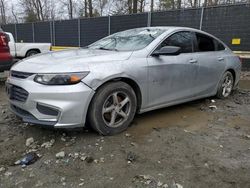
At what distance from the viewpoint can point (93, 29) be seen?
1448 centimetres

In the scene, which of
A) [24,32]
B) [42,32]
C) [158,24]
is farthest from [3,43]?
[24,32]

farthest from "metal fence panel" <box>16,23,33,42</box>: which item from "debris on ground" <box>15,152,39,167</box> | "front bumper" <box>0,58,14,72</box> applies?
"debris on ground" <box>15,152,39,167</box>

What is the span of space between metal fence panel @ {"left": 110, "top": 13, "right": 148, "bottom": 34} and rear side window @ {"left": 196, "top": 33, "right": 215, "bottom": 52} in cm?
742

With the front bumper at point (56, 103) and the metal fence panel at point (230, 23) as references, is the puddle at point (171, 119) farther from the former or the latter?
the metal fence panel at point (230, 23)

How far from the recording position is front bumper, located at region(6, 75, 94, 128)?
299 cm

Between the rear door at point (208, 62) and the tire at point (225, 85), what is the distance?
23cm

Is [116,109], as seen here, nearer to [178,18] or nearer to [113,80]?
[113,80]

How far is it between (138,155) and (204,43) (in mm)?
2869

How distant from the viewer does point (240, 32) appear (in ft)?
31.4

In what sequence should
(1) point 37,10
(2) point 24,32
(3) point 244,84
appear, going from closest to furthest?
(3) point 244,84 < (2) point 24,32 < (1) point 37,10

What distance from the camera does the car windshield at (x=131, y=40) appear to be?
3.99m

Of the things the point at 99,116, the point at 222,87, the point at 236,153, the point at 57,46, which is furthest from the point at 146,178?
the point at 57,46

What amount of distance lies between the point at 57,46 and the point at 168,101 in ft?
47.3

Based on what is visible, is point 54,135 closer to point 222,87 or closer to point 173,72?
point 173,72
